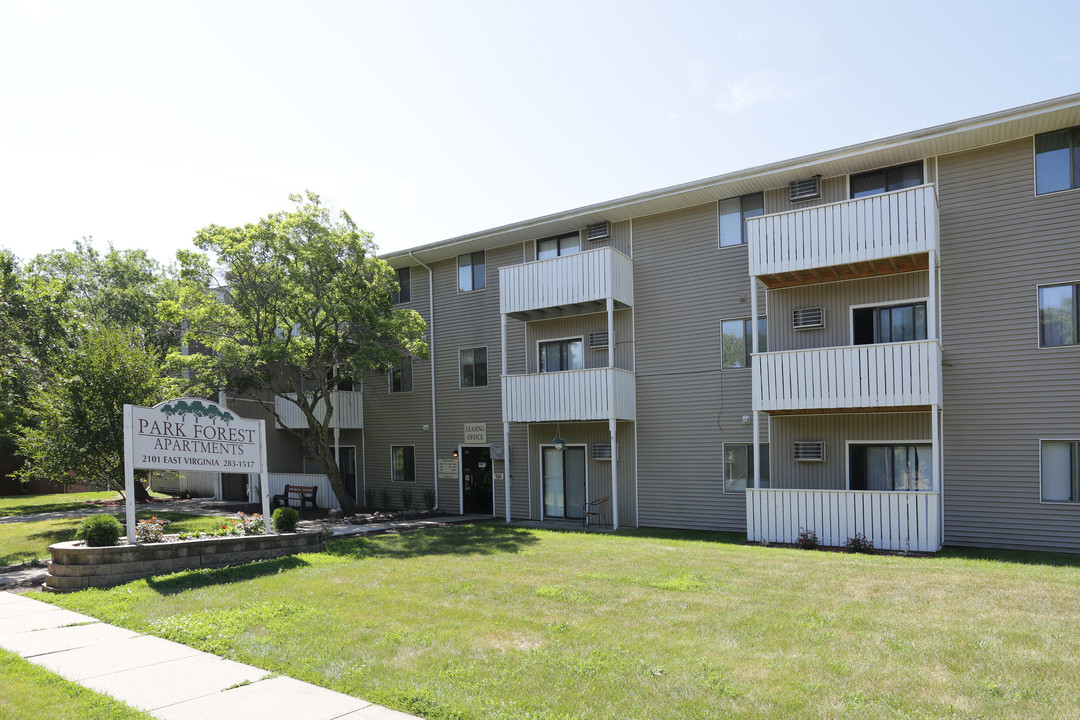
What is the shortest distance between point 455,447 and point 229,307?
750 centimetres

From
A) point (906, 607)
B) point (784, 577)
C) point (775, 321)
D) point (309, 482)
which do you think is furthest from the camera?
point (309, 482)

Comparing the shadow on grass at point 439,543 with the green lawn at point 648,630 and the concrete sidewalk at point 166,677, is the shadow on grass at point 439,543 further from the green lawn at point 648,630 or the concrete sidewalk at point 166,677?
the concrete sidewalk at point 166,677

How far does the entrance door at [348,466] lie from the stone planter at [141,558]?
11.3 metres

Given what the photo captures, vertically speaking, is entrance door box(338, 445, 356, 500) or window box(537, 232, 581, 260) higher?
window box(537, 232, 581, 260)

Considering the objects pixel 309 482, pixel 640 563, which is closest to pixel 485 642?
pixel 640 563

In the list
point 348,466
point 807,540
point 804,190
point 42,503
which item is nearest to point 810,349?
point 807,540

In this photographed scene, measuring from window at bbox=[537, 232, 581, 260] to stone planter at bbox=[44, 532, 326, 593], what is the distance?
10601 millimetres

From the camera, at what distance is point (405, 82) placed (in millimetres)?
12383

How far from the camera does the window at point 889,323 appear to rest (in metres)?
14.4

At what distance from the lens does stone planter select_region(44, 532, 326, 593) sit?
10117 millimetres

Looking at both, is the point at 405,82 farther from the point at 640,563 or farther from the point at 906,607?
the point at 906,607

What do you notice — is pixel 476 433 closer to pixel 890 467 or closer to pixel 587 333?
pixel 587 333

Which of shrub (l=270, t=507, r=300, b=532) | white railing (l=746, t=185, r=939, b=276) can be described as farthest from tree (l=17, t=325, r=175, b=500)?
white railing (l=746, t=185, r=939, b=276)

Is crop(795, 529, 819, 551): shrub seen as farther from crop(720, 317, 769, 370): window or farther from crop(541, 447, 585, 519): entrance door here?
crop(541, 447, 585, 519): entrance door
